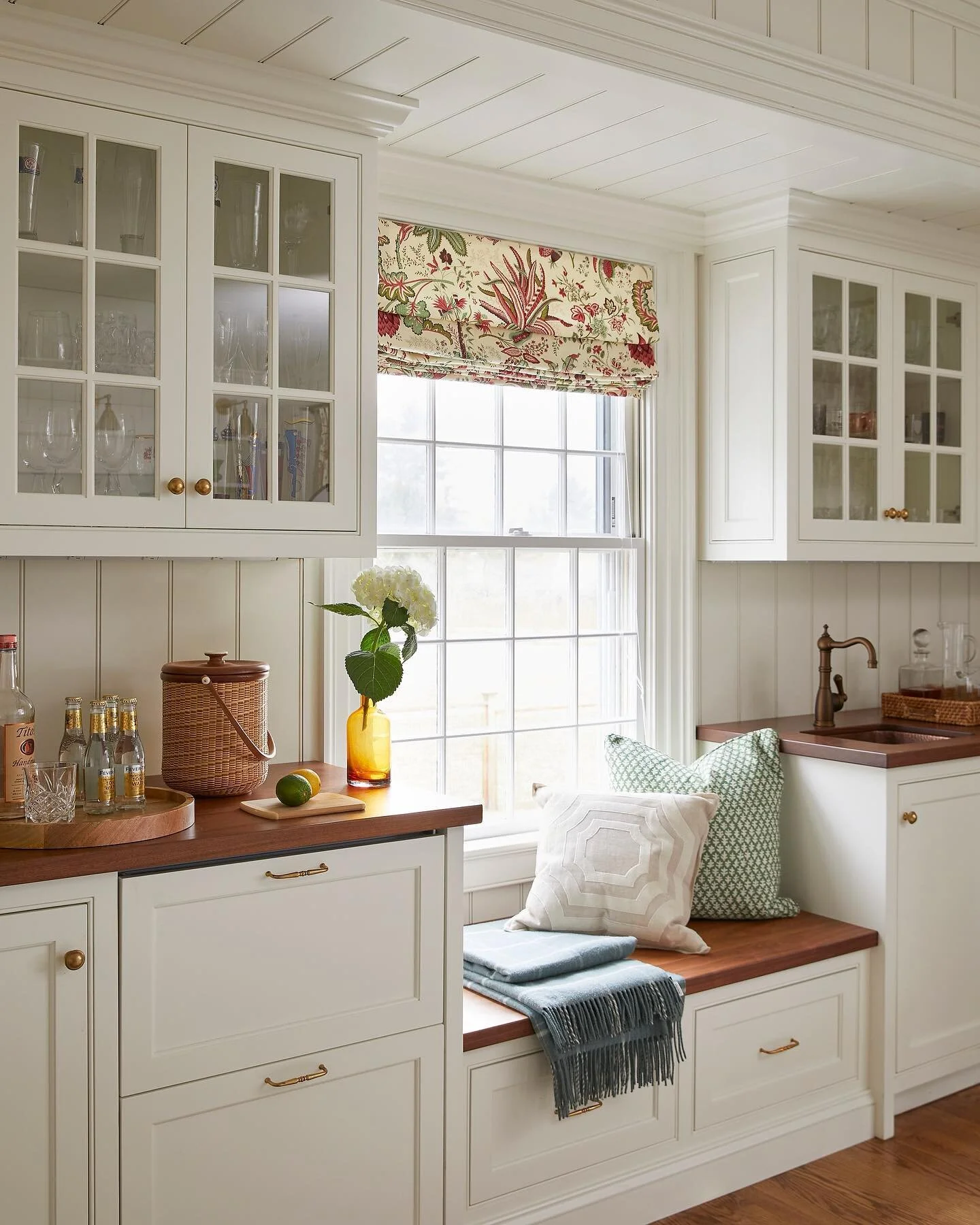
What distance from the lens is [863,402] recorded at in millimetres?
3355

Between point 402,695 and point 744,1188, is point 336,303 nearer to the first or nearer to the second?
point 402,695

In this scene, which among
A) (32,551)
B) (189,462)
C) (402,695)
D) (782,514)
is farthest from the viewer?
(782,514)

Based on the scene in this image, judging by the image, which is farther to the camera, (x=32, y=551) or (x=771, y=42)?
(x=771, y=42)

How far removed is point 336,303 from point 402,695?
1.03m

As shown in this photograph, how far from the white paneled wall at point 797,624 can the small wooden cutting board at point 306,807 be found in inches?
60.9

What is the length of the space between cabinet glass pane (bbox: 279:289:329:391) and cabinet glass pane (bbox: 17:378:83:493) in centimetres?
41

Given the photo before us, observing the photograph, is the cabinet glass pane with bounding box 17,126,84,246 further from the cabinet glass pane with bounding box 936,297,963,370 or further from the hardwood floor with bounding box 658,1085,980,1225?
the cabinet glass pane with bounding box 936,297,963,370

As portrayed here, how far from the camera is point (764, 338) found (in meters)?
3.25

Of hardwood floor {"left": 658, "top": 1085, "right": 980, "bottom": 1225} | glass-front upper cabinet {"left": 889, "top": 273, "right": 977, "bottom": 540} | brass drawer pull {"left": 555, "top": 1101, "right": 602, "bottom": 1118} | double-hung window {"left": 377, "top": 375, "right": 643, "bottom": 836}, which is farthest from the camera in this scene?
glass-front upper cabinet {"left": 889, "top": 273, "right": 977, "bottom": 540}

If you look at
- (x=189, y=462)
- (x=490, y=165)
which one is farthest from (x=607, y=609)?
(x=189, y=462)

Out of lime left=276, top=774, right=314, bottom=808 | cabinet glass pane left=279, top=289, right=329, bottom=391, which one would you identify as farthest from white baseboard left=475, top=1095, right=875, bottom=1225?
cabinet glass pane left=279, top=289, right=329, bottom=391

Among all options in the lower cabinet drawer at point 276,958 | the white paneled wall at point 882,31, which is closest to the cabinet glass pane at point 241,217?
the white paneled wall at point 882,31

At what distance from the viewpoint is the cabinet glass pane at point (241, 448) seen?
2.26m

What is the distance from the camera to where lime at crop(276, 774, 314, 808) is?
2.17 meters
